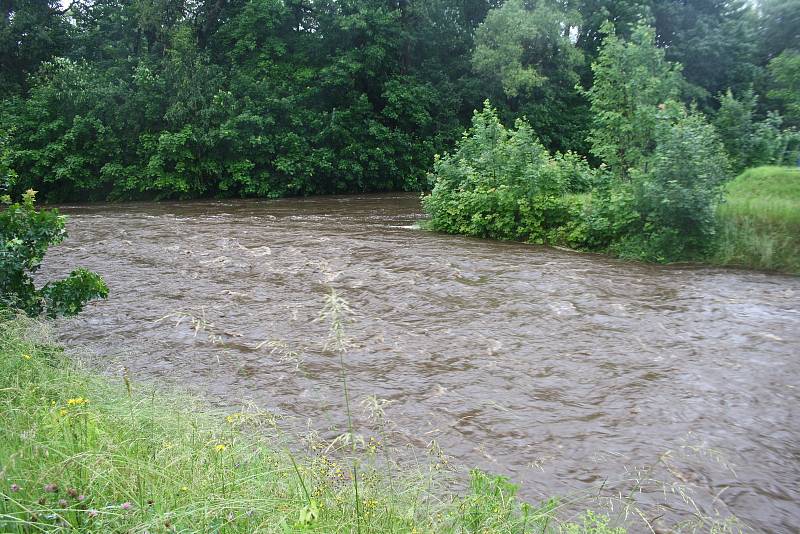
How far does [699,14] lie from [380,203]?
929 inches

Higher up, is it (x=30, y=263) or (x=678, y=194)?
(x=678, y=194)

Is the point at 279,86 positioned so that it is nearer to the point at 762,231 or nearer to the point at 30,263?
the point at 762,231

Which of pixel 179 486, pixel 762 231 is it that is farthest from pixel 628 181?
pixel 179 486

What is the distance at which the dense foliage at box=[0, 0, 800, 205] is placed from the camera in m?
24.5

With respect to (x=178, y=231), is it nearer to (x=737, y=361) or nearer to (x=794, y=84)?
(x=737, y=361)

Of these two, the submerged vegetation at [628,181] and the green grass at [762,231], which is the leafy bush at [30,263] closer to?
the submerged vegetation at [628,181]

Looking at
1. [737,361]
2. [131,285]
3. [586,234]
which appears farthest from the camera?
[586,234]

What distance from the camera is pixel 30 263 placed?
6.49 meters

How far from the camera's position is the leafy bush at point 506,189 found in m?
14.0

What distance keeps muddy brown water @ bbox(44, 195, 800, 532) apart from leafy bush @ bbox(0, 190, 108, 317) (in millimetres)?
788

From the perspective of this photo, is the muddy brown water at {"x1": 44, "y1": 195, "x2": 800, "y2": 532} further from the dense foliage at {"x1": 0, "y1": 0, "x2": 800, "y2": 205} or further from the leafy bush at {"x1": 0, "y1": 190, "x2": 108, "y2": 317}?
the dense foliage at {"x1": 0, "y1": 0, "x2": 800, "y2": 205}

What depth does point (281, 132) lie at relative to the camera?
89.5 feet

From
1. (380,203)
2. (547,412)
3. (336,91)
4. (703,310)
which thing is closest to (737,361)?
(703,310)

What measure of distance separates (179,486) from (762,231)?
11203 millimetres
